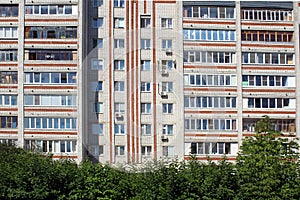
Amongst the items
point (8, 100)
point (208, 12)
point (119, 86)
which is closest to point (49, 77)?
point (8, 100)

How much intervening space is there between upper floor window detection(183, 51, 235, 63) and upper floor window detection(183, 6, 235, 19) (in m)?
2.66

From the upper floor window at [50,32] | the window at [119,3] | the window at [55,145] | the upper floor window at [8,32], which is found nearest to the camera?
the window at [55,145]

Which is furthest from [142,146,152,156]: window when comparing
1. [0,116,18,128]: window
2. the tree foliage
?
the tree foliage

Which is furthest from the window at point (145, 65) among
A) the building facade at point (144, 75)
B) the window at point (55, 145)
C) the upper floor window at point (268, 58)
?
the window at point (55, 145)

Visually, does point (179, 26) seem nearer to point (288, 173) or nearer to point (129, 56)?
point (129, 56)

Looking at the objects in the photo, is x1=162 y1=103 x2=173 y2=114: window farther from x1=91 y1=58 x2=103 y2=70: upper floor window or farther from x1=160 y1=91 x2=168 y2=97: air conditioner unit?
x1=91 y1=58 x2=103 y2=70: upper floor window

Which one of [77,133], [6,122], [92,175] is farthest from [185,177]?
Answer: [6,122]

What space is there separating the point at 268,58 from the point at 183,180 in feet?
68.4

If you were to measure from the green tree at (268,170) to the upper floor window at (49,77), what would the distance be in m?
18.5

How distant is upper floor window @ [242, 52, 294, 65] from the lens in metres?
44.4

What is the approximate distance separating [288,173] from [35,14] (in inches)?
Answer: 930

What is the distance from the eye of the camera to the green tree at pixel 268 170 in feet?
84.4

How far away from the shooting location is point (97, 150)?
43156 mm

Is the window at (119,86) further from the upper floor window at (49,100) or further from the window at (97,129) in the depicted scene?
the upper floor window at (49,100)
